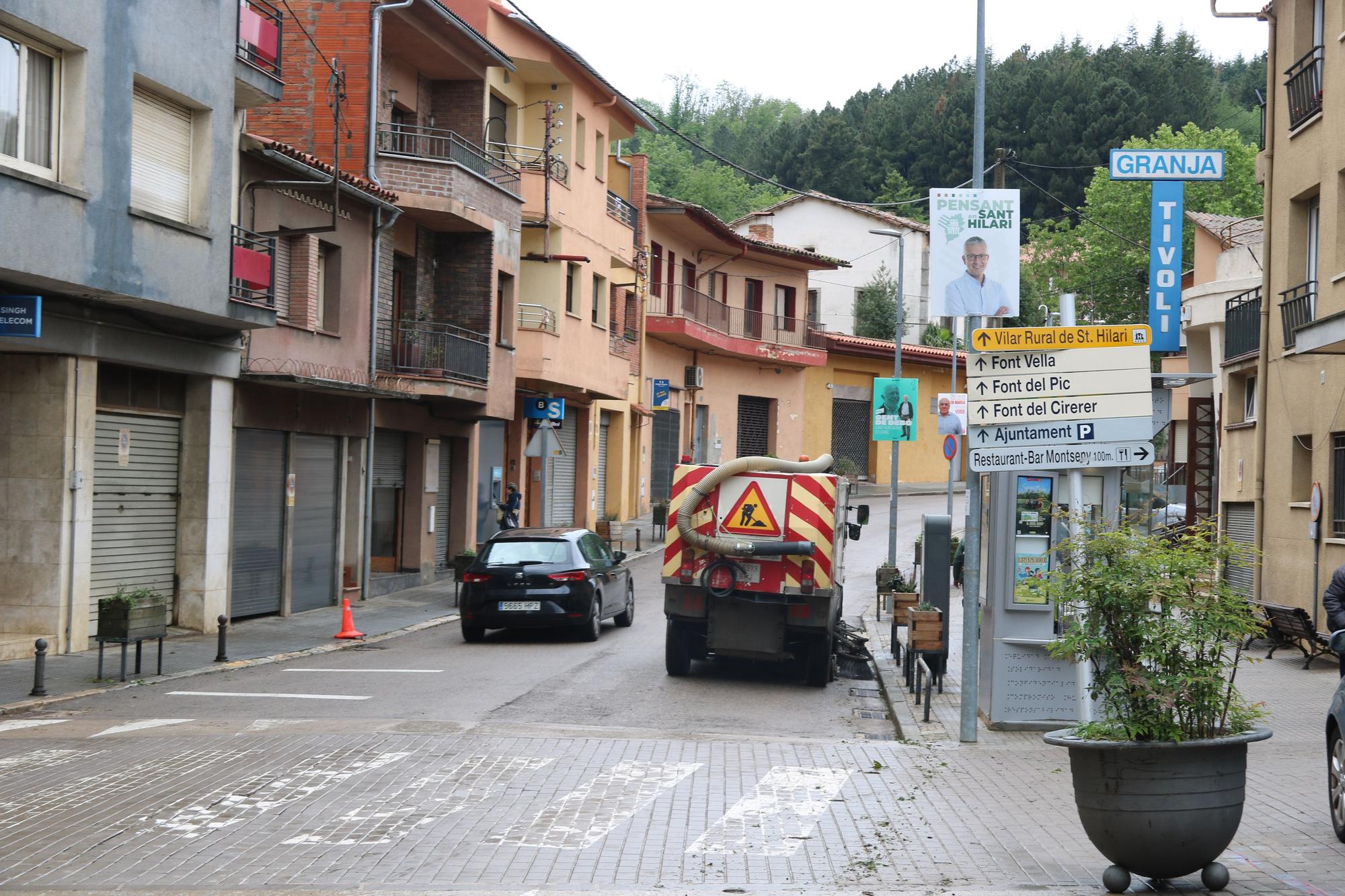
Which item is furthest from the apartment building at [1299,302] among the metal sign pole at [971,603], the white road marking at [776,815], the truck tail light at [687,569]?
the white road marking at [776,815]

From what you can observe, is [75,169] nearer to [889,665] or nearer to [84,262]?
[84,262]

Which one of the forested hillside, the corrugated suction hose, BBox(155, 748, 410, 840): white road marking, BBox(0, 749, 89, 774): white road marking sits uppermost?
the forested hillside

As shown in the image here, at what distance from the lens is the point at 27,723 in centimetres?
1249

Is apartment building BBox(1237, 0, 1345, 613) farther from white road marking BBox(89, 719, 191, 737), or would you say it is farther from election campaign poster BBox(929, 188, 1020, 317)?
white road marking BBox(89, 719, 191, 737)

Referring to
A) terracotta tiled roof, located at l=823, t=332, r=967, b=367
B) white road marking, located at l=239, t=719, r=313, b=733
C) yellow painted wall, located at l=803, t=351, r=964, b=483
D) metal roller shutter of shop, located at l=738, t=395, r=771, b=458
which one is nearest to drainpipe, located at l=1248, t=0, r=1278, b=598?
white road marking, located at l=239, t=719, r=313, b=733

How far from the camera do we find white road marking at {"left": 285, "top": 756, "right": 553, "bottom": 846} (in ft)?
26.9

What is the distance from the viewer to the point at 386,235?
26.0m

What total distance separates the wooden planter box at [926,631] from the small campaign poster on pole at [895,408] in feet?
43.2

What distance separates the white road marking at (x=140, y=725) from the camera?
11.9 metres

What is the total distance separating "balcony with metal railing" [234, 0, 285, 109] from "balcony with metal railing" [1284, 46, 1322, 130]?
15.4 metres

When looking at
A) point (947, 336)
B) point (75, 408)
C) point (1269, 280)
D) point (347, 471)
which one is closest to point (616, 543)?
point (347, 471)

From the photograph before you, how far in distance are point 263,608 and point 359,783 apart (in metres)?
13.0

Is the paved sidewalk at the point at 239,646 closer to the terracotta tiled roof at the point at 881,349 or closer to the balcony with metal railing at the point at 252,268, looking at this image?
the balcony with metal railing at the point at 252,268

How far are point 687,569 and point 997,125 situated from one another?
56696mm
